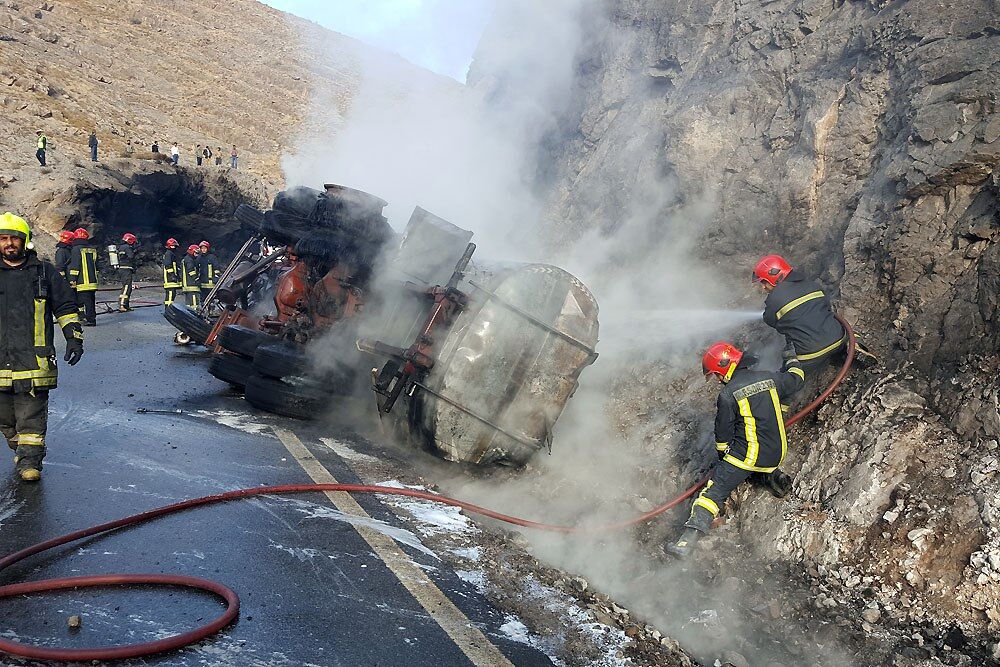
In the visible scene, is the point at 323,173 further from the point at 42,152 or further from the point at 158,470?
the point at 158,470

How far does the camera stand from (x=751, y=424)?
4.54 metres

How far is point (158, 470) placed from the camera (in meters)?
5.41

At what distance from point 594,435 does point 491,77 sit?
9595 mm

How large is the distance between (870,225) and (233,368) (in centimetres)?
641

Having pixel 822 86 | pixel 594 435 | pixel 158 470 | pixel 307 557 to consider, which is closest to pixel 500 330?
pixel 594 435

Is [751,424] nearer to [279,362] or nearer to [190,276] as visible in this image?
[279,362]

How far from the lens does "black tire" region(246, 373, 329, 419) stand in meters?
7.45

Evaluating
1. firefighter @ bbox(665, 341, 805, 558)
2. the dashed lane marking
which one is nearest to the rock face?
firefighter @ bbox(665, 341, 805, 558)

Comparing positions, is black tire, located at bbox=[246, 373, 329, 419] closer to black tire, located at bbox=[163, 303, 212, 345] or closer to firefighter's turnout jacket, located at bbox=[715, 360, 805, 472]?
black tire, located at bbox=[163, 303, 212, 345]

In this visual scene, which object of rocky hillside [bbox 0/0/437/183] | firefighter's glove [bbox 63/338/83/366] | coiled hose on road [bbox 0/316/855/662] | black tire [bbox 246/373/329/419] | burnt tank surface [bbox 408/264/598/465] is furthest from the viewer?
rocky hillside [bbox 0/0/437/183]

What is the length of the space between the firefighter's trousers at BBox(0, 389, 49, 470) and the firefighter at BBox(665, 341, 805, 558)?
13.7ft

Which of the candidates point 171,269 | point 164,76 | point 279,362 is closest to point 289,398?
point 279,362

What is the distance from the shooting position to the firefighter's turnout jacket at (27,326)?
16.5 ft

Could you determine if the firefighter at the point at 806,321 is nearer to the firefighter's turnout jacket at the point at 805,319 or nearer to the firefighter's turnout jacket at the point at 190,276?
the firefighter's turnout jacket at the point at 805,319
